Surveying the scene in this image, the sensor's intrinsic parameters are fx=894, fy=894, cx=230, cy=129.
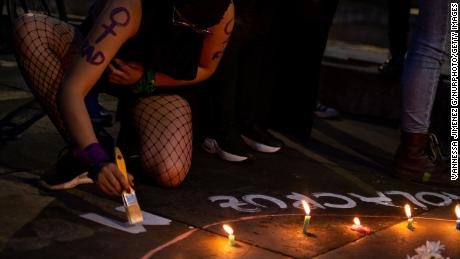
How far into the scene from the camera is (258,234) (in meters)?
3.61

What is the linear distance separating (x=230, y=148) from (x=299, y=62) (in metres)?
0.92

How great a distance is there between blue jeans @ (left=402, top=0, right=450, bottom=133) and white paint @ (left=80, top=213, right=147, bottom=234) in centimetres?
182

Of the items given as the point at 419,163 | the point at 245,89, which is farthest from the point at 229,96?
the point at 419,163

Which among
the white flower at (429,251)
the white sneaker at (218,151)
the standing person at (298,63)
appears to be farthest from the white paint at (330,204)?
the standing person at (298,63)

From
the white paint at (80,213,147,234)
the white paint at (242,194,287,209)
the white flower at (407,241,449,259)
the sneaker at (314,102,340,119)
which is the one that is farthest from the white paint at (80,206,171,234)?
the sneaker at (314,102,340,119)

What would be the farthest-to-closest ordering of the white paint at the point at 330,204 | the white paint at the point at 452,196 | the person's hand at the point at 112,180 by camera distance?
the white paint at the point at 452,196, the white paint at the point at 330,204, the person's hand at the point at 112,180

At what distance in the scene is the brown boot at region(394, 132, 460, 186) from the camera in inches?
186

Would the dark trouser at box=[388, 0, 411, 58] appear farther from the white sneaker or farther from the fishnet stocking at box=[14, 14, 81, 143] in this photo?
the fishnet stocking at box=[14, 14, 81, 143]

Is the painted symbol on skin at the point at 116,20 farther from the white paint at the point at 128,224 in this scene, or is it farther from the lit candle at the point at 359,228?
the lit candle at the point at 359,228

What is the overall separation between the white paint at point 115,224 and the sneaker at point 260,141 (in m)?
1.61

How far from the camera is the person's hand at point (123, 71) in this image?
155 inches

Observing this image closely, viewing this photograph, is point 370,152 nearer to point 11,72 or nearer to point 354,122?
point 354,122

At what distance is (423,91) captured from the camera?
468cm

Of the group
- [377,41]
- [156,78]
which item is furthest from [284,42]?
[377,41]
